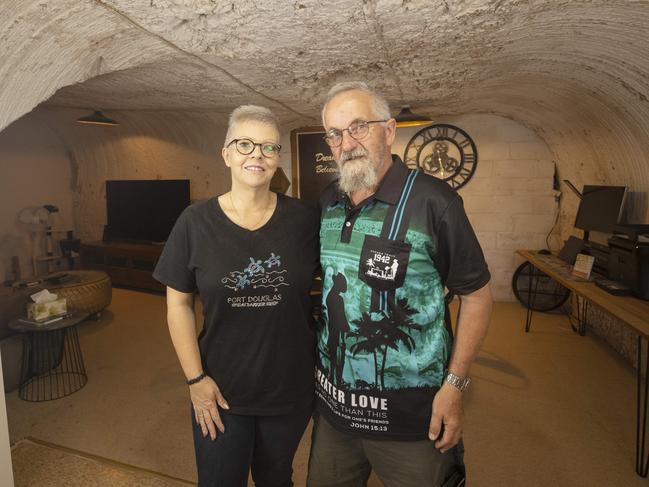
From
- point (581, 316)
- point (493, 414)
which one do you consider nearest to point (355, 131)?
point (493, 414)

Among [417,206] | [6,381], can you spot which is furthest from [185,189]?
[417,206]

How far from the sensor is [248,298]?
1.31m

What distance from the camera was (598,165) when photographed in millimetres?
3906

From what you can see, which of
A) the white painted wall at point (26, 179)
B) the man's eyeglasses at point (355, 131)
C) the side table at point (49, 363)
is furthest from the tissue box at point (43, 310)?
the white painted wall at point (26, 179)

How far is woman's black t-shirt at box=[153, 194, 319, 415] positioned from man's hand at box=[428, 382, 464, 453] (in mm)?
438

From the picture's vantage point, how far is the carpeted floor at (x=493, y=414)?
227 centimetres

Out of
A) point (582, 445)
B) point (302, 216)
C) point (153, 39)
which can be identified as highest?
point (153, 39)

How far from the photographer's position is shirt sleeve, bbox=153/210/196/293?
1341 millimetres

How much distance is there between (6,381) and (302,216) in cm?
313

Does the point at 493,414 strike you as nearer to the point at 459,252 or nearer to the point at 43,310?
the point at 459,252

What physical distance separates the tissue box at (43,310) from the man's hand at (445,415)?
122 inches

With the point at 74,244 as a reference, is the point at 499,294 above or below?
below

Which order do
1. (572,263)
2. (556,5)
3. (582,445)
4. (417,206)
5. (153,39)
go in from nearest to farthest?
(417,206) < (556,5) < (153,39) < (582,445) < (572,263)

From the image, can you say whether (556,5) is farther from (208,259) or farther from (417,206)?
(208,259)
